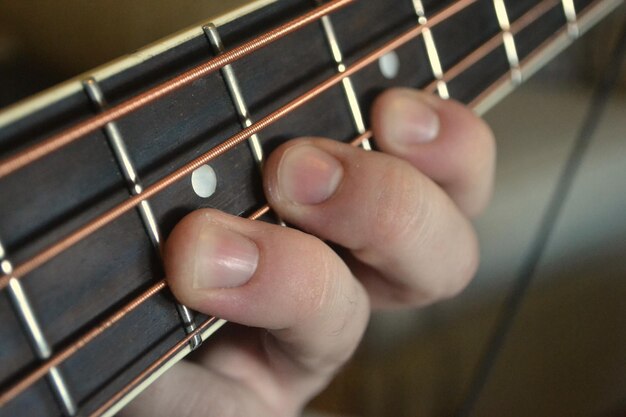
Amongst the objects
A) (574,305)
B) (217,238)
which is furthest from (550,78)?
(217,238)

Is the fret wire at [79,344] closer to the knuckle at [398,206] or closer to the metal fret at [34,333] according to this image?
the metal fret at [34,333]

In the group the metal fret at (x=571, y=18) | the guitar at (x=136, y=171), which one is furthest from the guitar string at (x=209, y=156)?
the metal fret at (x=571, y=18)

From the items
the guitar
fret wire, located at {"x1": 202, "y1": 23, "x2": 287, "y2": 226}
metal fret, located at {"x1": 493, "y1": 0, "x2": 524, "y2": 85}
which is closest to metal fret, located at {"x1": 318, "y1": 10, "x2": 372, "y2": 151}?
the guitar

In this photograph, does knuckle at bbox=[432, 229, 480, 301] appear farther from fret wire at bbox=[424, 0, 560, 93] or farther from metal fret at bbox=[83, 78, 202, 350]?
metal fret at bbox=[83, 78, 202, 350]

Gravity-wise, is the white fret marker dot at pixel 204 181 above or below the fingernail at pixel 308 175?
above

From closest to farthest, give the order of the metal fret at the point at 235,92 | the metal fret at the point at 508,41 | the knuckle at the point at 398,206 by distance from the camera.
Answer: the metal fret at the point at 235,92, the knuckle at the point at 398,206, the metal fret at the point at 508,41

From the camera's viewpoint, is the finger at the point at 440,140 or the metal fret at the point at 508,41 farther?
the metal fret at the point at 508,41
